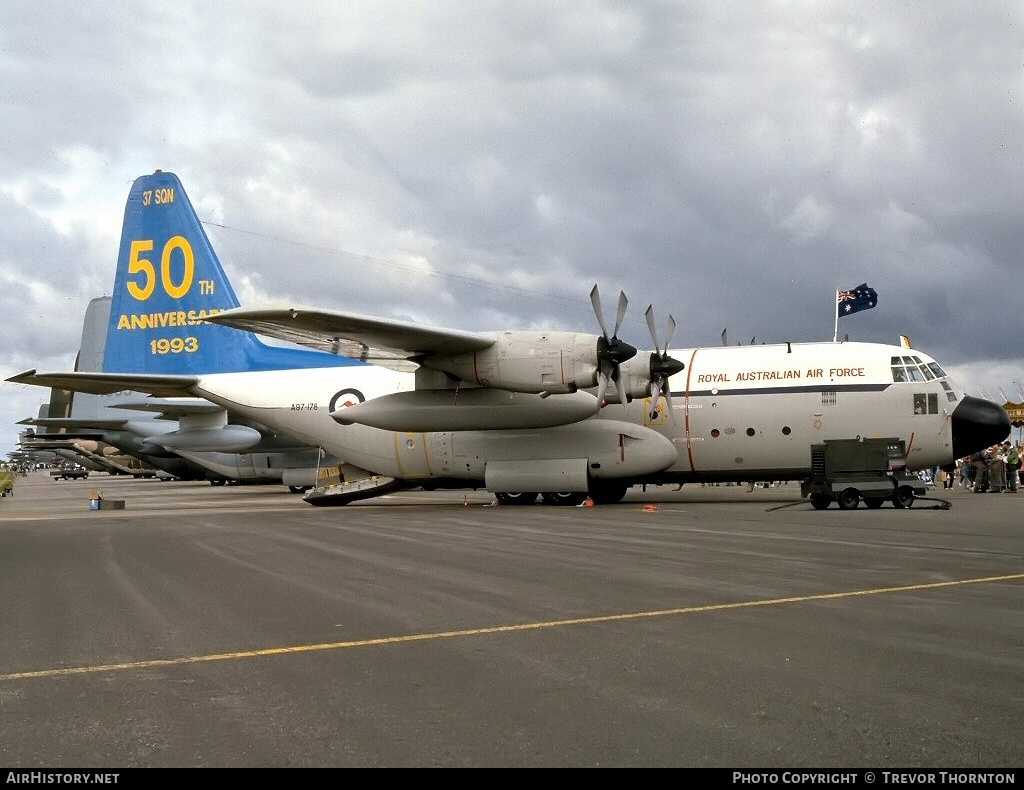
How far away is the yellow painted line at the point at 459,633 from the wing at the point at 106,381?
19.3 metres

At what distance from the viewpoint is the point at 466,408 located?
23.3 metres

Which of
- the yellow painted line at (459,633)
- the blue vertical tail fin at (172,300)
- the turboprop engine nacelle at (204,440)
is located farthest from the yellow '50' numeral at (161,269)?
the yellow painted line at (459,633)

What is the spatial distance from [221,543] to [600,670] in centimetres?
1065

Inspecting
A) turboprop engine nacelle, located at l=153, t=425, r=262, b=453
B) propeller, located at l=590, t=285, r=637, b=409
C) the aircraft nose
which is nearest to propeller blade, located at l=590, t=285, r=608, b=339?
propeller, located at l=590, t=285, r=637, b=409

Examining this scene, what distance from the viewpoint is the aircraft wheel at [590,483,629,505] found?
25.8m

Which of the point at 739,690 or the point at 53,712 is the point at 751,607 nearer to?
the point at 739,690

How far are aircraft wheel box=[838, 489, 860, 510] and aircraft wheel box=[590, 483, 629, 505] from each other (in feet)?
22.4

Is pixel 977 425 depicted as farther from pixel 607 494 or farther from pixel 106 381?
pixel 106 381

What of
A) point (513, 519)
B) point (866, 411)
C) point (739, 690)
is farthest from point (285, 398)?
point (739, 690)

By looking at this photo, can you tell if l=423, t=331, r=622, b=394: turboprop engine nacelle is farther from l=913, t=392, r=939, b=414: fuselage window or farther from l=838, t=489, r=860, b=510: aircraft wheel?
l=913, t=392, r=939, b=414: fuselage window

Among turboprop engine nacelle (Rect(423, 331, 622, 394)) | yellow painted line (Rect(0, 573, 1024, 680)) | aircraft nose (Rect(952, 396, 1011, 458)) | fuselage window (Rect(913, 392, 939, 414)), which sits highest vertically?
turboprop engine nacelle (Rect(423, 331, 622, 394))

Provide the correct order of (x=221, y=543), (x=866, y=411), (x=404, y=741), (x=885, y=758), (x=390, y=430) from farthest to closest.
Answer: (x=390, y=430)
(x=866, y=411)
(x=221, y=543)
(x=404, y=741)
(x=885, y=758)

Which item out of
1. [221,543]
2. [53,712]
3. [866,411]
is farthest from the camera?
[866,411]

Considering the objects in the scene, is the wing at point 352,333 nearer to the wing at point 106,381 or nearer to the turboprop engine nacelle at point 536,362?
the turboprop engine nacelle at point 536,362
